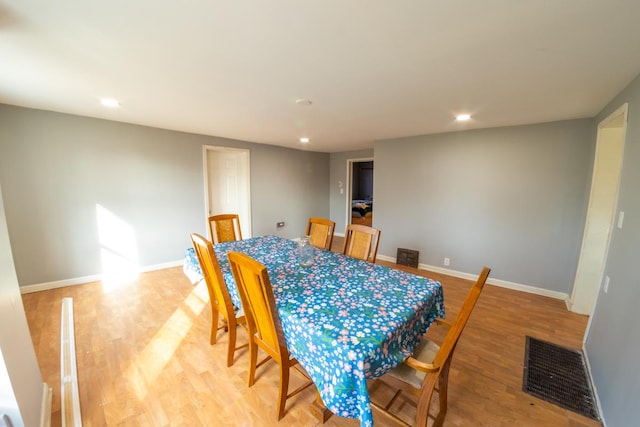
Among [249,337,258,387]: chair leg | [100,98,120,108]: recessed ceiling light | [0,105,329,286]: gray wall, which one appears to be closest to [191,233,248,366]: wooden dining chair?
[249,337,258,387]: chair leg

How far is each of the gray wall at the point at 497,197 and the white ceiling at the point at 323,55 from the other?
0.58 metres

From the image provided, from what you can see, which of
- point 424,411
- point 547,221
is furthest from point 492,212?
Result: point 424,411

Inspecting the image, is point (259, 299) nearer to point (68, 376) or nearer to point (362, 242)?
point (362, 242)

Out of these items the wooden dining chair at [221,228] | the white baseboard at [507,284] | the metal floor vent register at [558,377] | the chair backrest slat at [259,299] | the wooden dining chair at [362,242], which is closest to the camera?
the chair backrest slat at [259,299]

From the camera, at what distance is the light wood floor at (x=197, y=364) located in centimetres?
151

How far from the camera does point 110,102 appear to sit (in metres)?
2.47

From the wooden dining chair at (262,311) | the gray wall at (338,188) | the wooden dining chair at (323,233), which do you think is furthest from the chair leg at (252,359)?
the gray wall at (338,188)

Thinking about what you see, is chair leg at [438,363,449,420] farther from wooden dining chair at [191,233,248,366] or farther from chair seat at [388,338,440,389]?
wooden dining chair at [191,233,248,366]

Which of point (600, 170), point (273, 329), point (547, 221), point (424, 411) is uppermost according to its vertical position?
point (600, 170)

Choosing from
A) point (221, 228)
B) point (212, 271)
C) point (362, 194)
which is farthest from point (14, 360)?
point (362, 194)

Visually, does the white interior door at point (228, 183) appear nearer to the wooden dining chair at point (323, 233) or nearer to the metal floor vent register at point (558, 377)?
the wooden dining chair at point (323, 233)

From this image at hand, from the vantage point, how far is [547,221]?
10.2 feet

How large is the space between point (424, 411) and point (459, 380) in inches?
36.3

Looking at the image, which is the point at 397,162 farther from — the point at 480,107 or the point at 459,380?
the point at 459,380
